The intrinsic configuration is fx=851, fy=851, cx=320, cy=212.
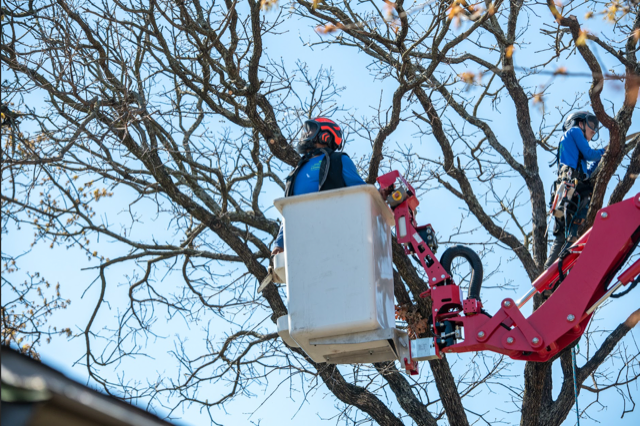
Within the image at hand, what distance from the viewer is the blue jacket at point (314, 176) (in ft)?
18.2

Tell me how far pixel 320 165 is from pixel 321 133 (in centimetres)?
35

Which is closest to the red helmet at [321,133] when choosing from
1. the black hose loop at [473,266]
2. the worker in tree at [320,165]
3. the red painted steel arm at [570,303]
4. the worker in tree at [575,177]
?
the worker in tree at [320,165]

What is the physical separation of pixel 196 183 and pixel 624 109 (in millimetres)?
4227

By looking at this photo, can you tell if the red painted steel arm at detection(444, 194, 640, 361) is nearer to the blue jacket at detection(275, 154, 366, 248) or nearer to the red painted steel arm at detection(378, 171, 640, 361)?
the red painted steel arm at detection(378, 171, 640, 361)

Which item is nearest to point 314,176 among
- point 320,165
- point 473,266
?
point 320,165

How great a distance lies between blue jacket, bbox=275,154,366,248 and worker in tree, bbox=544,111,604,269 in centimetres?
299

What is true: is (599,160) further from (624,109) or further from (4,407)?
(4,407)

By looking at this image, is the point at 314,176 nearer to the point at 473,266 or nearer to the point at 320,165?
the point at 320,165

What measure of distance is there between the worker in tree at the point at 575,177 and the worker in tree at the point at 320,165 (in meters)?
2.79

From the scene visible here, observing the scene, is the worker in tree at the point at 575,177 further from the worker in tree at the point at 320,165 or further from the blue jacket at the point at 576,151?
the worker in tree at the point at 320,165

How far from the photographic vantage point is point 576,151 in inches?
313

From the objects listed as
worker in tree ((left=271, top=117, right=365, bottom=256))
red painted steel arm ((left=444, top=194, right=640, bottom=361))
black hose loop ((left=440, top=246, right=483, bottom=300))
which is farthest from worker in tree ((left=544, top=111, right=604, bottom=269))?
worker in tree ((left=271, top=117, right=365, bottom=256))

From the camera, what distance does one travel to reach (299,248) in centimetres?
529

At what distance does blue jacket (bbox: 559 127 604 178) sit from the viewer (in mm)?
7871
